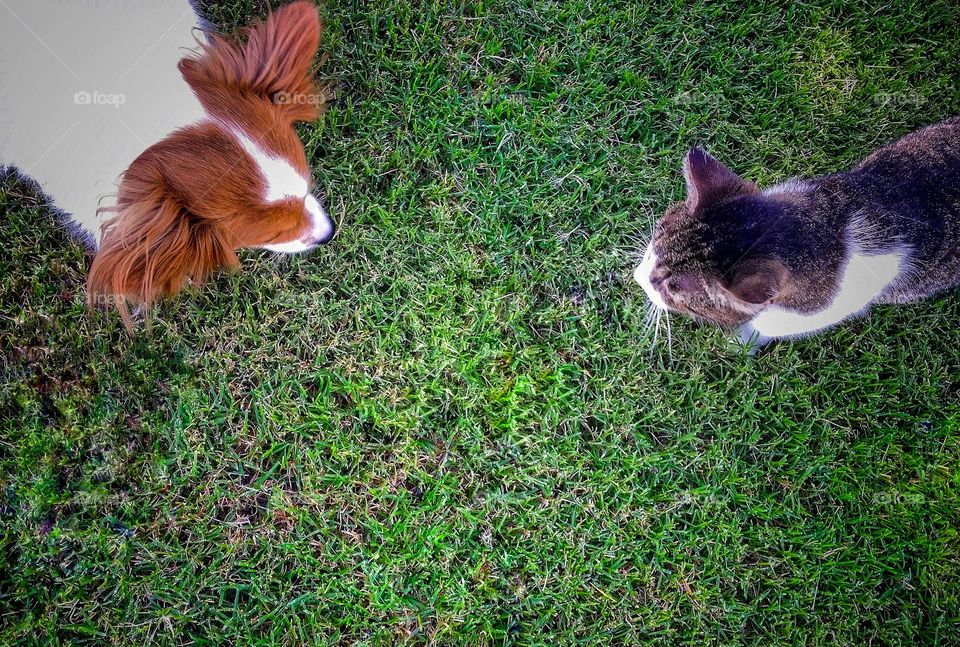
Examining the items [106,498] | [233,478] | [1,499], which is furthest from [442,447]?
[1,499]

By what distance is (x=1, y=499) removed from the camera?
2734 mm

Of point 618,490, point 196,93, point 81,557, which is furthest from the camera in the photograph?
point 618,490

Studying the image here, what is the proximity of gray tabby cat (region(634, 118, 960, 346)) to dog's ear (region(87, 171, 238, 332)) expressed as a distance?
1917 mm

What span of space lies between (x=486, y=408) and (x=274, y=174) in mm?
1475

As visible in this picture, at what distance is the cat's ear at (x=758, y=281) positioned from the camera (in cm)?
218

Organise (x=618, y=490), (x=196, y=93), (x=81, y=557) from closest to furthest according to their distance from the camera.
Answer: (x=196, y=93) → (x=81, y=557) → (x=618, y=490)

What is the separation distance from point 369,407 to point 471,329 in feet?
2.12

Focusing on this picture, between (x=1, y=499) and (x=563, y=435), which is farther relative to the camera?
(x=563, y=435)

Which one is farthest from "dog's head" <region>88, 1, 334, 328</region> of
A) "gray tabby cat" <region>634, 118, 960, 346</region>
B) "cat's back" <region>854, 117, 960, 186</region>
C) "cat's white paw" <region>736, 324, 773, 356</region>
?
"cat's back" <region>854, 117, 960, 186</region>

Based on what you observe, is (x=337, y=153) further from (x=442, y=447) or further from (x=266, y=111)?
(x=442, y=447)

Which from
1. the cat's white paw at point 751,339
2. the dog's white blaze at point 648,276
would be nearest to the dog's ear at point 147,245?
the dog's white blaze at point 648,276

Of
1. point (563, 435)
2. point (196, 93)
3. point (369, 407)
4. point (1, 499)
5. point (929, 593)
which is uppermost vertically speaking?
point (196, 93)

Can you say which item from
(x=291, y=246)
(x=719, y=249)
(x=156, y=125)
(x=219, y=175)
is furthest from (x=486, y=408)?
(x=156, y=125)

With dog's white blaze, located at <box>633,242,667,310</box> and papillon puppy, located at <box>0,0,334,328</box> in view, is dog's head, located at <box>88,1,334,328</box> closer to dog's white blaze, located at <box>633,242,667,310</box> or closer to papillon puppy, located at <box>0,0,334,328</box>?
papillon puppy, located at <box>0,0,334,328</box>
